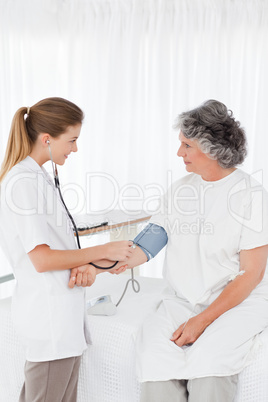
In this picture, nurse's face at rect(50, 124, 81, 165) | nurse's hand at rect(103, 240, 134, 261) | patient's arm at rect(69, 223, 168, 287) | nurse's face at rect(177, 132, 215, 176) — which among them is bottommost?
patient's arm at rect(69, 223, 168, 287)

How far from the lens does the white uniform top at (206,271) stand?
1554 mm

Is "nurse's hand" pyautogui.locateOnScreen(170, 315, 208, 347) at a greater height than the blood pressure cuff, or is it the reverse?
the blood pressure cuff

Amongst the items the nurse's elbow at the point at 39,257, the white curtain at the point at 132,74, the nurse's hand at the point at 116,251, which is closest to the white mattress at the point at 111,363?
the nurse's hand at the point at 116,251

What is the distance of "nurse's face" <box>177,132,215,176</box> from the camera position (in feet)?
6.21

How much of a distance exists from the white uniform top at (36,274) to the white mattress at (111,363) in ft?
0.81

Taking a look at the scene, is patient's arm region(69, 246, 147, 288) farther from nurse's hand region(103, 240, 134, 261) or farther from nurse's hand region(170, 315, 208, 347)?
nurse's hand region(170, 315, 208, 347)

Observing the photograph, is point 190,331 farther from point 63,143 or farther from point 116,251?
point 63,143

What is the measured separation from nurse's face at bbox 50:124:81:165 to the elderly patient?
19.8 inches

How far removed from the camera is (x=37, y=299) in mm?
1472

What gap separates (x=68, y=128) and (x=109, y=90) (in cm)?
238

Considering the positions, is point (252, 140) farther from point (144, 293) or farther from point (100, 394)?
point (100, 394)

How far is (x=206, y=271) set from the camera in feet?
6.01

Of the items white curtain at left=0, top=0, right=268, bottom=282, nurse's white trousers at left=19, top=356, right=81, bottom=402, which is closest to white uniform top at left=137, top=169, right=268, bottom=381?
nurse's white trousers at left=19, top=356, right=81, bottom=402

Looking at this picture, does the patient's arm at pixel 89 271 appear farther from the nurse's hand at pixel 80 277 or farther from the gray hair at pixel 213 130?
the gray hair at pixel 213 130
